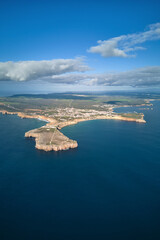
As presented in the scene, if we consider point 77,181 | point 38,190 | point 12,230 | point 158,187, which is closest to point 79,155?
point 77,181

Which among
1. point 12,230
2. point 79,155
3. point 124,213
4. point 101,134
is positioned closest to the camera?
point 12,230

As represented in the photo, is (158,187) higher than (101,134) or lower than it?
lower

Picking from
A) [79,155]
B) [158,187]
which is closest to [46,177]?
[79,155]

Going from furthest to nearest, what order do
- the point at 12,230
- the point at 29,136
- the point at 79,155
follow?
the point at 29,136
the point at 79,155
the point at 12,230

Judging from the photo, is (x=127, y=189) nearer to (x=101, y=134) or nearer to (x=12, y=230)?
(x=12, y=230)

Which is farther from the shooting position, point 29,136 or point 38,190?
point 29,136

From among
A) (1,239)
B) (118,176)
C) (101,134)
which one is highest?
(101,134)

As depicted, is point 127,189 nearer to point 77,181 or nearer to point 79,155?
point 77,181
